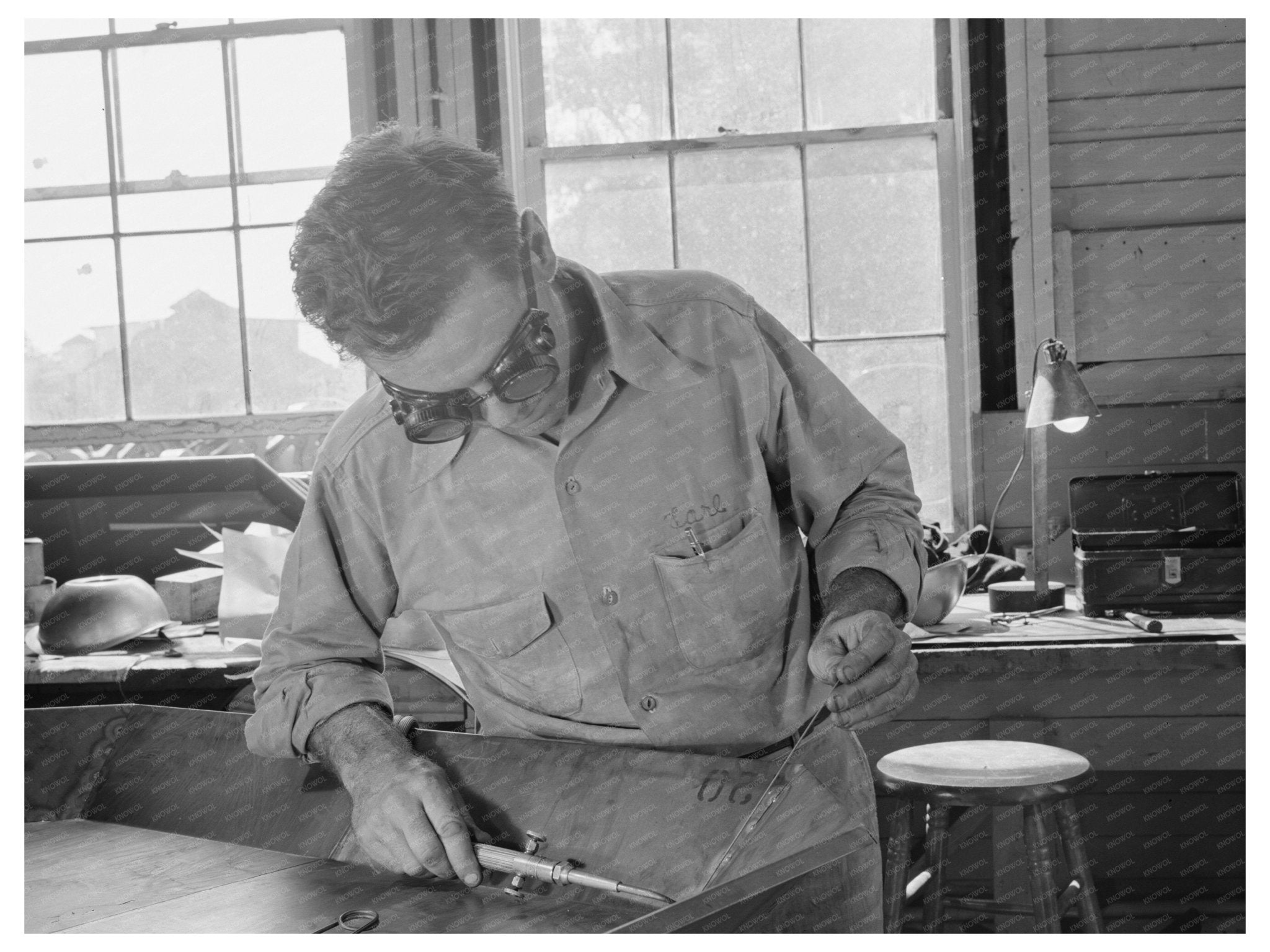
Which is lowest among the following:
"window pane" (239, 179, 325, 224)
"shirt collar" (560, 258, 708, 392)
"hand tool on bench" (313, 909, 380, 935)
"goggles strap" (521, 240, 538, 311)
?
"hand tool on bench" (313, 909, 380, 935)

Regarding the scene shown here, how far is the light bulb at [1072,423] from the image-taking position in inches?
113

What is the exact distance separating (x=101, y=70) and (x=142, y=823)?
121 inches

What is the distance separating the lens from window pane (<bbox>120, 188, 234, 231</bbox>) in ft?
12.2

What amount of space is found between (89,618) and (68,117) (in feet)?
6.55

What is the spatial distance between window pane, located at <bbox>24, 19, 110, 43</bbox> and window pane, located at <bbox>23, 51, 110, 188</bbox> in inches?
2.4

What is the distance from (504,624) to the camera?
1.61m

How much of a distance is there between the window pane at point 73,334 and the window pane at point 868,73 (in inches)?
97.0

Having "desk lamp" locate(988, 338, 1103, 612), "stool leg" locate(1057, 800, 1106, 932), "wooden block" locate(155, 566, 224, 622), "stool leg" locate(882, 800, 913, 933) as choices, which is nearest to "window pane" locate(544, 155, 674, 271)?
"desk lamp" locate(988, 338, 1103, 612)

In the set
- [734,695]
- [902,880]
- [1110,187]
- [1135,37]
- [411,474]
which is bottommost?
[902,880]

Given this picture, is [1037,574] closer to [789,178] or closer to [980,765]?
[980,765]

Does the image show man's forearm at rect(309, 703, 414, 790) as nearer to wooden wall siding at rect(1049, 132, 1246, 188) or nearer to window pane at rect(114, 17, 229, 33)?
wooden wall siding at rect(1049, 132, 1246, 188)
